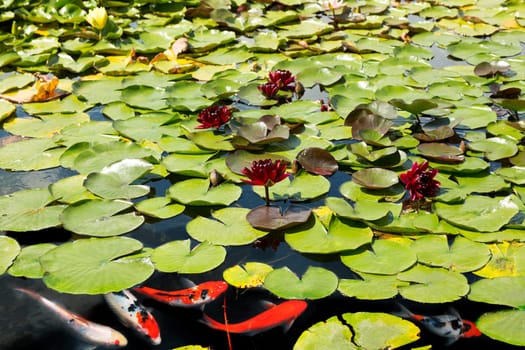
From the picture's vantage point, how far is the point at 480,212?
246cm

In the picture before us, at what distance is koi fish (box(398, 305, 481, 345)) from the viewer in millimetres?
1894

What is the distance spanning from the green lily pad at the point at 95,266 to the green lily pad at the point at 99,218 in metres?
0.07

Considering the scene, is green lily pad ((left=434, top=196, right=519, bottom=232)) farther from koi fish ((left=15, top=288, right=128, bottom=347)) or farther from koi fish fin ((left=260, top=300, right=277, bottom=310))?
koi fish ((left=15, top=288, right=128, bottom=347))

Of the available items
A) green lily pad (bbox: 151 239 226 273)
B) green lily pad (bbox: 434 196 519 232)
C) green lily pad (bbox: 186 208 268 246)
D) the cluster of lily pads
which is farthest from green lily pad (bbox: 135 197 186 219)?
green lily pad (bbox: 434 196 519 232)

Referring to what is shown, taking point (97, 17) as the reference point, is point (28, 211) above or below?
below

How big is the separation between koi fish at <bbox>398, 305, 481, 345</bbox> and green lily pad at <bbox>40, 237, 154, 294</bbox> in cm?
94

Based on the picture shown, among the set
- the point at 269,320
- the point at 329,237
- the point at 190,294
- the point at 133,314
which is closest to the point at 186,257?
the point at 190,294

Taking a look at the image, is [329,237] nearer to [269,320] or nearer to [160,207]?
[269,320]

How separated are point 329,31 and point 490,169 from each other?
8.03 ft

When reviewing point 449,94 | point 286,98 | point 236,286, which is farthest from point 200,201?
point 449,94

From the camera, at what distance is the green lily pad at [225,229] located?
2320 millimetres

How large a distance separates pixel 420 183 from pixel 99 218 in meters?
1.36

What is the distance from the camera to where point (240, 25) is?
5.01m

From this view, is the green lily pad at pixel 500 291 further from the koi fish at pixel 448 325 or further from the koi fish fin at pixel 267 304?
the koi fish fin at pixel 267 304
